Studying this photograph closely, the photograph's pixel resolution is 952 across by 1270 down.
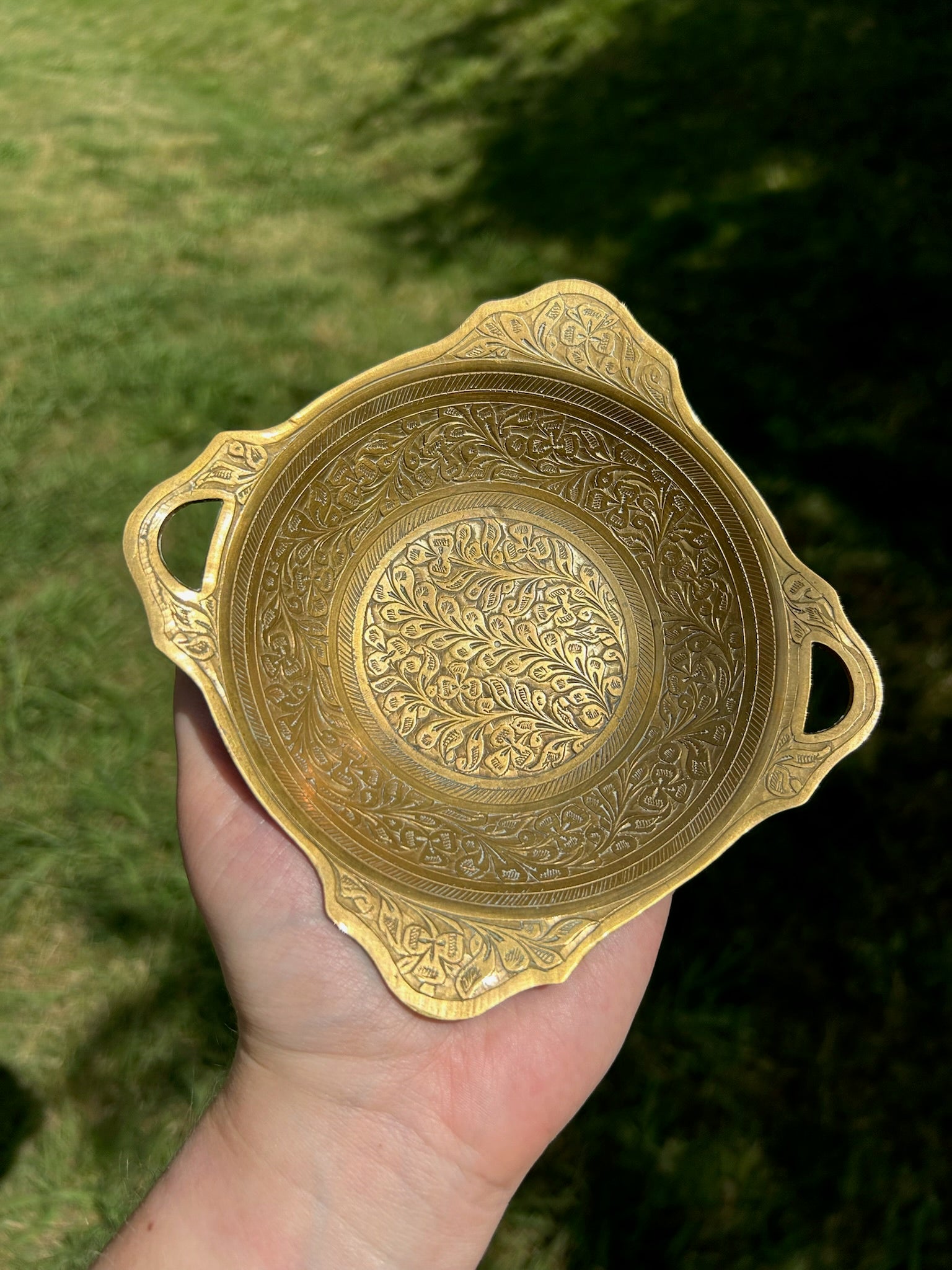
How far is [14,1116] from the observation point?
2465 mm

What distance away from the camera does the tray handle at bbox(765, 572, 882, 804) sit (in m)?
1.89

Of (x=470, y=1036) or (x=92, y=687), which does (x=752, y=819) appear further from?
(x=92, y=687)

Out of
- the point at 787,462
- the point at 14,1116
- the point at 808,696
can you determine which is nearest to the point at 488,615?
the point at 808,696

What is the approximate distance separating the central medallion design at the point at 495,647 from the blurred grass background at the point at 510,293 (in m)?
0.80

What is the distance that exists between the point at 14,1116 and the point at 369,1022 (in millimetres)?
1311

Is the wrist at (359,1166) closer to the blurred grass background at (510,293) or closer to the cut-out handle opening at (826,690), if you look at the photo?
the blurred grass background at (510,293)

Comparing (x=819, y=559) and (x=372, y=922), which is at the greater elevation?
(x=372, y=922)

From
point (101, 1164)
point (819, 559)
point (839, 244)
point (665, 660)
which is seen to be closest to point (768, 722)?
point (665, 660)

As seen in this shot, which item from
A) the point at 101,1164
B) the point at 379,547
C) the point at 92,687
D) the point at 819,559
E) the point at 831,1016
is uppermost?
the point at 379,547

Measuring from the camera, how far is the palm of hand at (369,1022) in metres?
1.90

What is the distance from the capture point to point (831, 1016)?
2.49 metres

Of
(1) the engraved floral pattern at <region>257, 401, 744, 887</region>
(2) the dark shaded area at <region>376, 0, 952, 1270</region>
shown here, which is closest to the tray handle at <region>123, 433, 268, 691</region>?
(1) the engraved floral pattern at <region>257, 401, 744, 887</region>

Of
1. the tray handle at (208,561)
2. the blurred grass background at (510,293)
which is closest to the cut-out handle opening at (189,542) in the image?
the blurred grass background at (510,293)

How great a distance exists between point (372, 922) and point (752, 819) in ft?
2.72
